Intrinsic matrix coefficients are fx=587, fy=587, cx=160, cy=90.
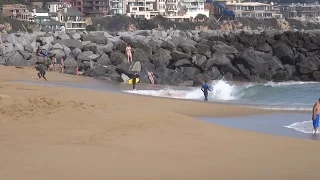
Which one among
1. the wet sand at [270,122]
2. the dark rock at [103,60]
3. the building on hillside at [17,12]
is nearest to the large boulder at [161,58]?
the dark rock at [103,60]

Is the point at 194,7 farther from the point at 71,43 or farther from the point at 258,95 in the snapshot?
the point at 258,95

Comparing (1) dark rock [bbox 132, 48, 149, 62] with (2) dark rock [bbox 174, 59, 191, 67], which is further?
(1) dark rock [bbox 132, 48, 149, 62]

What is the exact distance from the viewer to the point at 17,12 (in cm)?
7575

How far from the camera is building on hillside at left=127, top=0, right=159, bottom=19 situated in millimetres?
93188

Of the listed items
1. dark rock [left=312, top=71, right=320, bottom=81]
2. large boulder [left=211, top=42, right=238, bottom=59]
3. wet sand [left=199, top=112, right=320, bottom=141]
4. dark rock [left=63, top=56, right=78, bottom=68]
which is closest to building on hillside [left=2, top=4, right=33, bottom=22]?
dark rock [left=63, top=56, right=78, bottom=68]

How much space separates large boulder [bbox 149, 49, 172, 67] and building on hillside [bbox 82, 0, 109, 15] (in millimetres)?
62432

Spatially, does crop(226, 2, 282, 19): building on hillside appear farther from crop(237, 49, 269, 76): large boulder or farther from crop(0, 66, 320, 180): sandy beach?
crop(0, 66, 320, 180): sandy beach

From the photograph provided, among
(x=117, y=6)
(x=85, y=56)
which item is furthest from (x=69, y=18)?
(x=85, y=56)

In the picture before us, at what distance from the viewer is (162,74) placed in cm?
2395

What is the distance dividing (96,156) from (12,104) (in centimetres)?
346

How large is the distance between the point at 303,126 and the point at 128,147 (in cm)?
548

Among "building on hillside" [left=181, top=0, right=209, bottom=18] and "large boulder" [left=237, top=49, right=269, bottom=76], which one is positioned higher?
"building on hillside" [left=181, top=0, right=209, bottom=18]

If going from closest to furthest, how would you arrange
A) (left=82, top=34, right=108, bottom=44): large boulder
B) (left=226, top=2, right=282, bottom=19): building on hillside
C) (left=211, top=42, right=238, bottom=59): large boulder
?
(left=211, top=42, right=238, bottom=59): large boulder < (left=82, top=34, right=108, bottom=44): large boulder < (left=226, top=2, right=282, bottom=19): building on hillside

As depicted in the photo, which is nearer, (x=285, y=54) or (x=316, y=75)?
(x=316, y=75)
